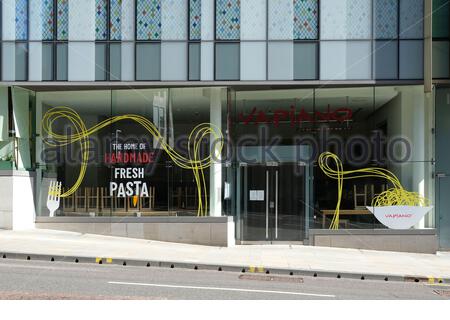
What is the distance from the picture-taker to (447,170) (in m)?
19.1

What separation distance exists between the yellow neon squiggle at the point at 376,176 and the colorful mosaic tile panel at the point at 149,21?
7.06 m

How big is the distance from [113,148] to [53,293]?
1059 centimetres

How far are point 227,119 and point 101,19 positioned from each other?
5.42 meters

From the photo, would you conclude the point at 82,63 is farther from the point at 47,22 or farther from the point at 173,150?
the point at 173,150

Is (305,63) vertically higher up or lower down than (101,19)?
lower down

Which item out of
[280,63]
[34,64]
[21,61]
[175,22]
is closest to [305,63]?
[280,63]

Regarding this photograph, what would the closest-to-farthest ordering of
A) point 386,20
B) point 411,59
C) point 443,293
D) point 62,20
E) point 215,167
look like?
point 443,293 → point 411,59 → point 386,20 → point 62,20 → point 215,167

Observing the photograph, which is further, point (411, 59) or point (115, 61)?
point (115, 61)

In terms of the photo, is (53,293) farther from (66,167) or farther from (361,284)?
(66,167)

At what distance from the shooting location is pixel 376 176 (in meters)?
19.2

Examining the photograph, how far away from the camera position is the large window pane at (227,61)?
18.6m

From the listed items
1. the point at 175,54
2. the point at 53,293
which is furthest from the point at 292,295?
the point at 175,54

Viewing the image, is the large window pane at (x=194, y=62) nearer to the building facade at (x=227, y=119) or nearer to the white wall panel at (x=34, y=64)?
the building facade at (x=227, y=119)

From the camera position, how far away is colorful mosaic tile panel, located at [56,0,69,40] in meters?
19.0
